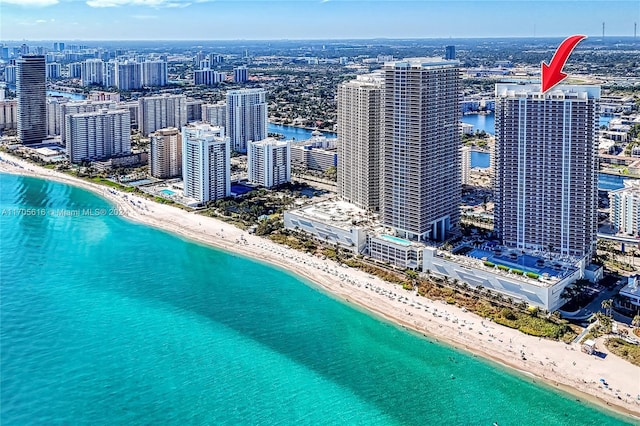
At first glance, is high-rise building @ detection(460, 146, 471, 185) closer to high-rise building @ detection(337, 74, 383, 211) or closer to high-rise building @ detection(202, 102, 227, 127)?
high-rise building @ detection(337, 74, 383, 211)

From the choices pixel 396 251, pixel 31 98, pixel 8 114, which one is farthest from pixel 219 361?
pixel 8 114

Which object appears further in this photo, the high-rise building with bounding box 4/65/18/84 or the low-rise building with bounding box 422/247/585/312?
the high-rise building with bounding box 4/65/18/84

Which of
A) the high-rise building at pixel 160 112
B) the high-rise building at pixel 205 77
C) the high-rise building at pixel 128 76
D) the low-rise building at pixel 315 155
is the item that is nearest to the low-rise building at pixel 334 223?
the low-rise building at pixel 315 155

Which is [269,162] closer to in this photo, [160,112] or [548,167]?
[548,167]

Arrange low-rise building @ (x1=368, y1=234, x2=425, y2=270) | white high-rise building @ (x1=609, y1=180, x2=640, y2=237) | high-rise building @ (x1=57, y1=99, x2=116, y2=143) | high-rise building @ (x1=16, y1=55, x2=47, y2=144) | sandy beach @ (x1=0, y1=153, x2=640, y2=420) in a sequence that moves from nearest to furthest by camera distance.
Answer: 1. sandy beach @ (x1=0, y1=153, x2=640, y2=420)
2. low-rise building @ (x1=368, y1=234, x2=425, y2=270)
3. white high-rise building @ (x1=609, y1=180, x2=640, y2=237)
4. high-rise building @ (x1=16, y1=55, x2=47, y2=144)
5. high-rise building @ (x1=57, y1=99, x2=116, y2=143)

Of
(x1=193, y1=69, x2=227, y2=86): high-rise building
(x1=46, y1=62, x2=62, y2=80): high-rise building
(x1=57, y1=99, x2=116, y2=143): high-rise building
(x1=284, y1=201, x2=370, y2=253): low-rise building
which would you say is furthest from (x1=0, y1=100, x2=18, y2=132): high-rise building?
(x1=46, y1=62, x2=62, y2=80): high-rise building

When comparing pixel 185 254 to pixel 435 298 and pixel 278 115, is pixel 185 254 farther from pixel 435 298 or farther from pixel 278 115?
pixel 278 115
